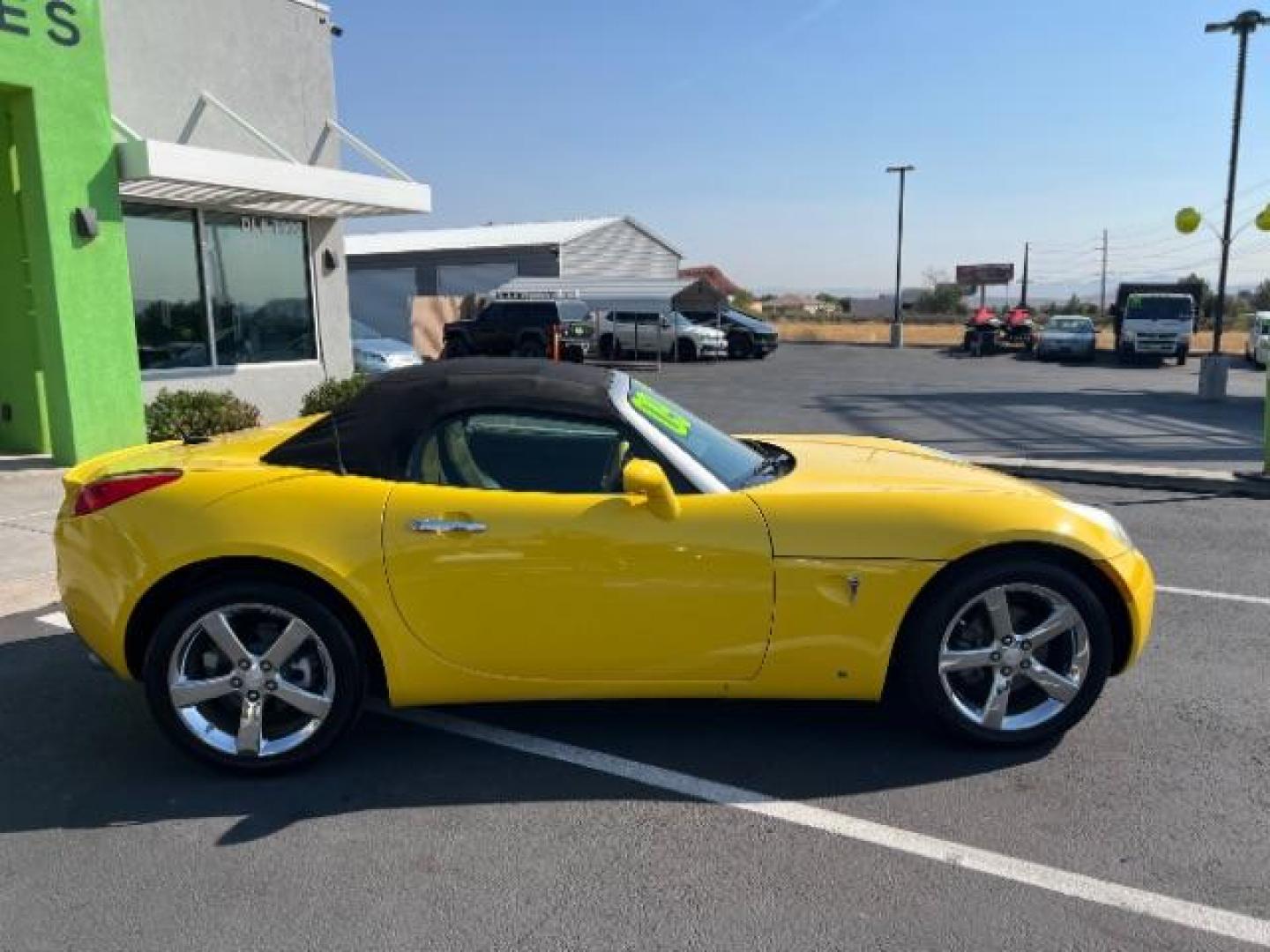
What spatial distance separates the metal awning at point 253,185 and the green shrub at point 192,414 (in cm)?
216

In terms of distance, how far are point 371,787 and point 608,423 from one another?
4.89 feet

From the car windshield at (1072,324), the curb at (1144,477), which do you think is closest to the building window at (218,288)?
the curb at (1144,477)

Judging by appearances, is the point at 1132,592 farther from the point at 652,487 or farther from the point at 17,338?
the point at 17,338

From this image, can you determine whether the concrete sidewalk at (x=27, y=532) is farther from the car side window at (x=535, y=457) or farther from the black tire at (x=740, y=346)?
the black tire at (x=740, y=346)

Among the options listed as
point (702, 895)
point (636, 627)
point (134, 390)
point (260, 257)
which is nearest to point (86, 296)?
point (134, 390)

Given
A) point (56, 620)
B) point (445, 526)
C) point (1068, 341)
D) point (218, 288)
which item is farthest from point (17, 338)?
point (1068, 341)

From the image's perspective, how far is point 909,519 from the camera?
3.35m

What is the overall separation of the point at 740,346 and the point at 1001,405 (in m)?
14.0

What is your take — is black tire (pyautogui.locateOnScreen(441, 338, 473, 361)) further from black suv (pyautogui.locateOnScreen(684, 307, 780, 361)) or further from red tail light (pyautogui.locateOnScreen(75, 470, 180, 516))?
red tail light (pyautogui.locateOnScreen(75, 470, 180, 516))

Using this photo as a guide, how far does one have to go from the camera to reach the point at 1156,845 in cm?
292

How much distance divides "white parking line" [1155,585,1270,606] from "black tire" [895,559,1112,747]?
2422mm

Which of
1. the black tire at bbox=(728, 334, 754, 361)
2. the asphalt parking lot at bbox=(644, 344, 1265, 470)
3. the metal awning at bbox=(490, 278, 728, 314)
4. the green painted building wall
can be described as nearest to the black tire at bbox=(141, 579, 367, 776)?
the green painted building wall

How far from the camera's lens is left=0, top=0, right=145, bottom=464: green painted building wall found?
27.5 feet

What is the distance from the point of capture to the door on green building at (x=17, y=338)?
908cm
